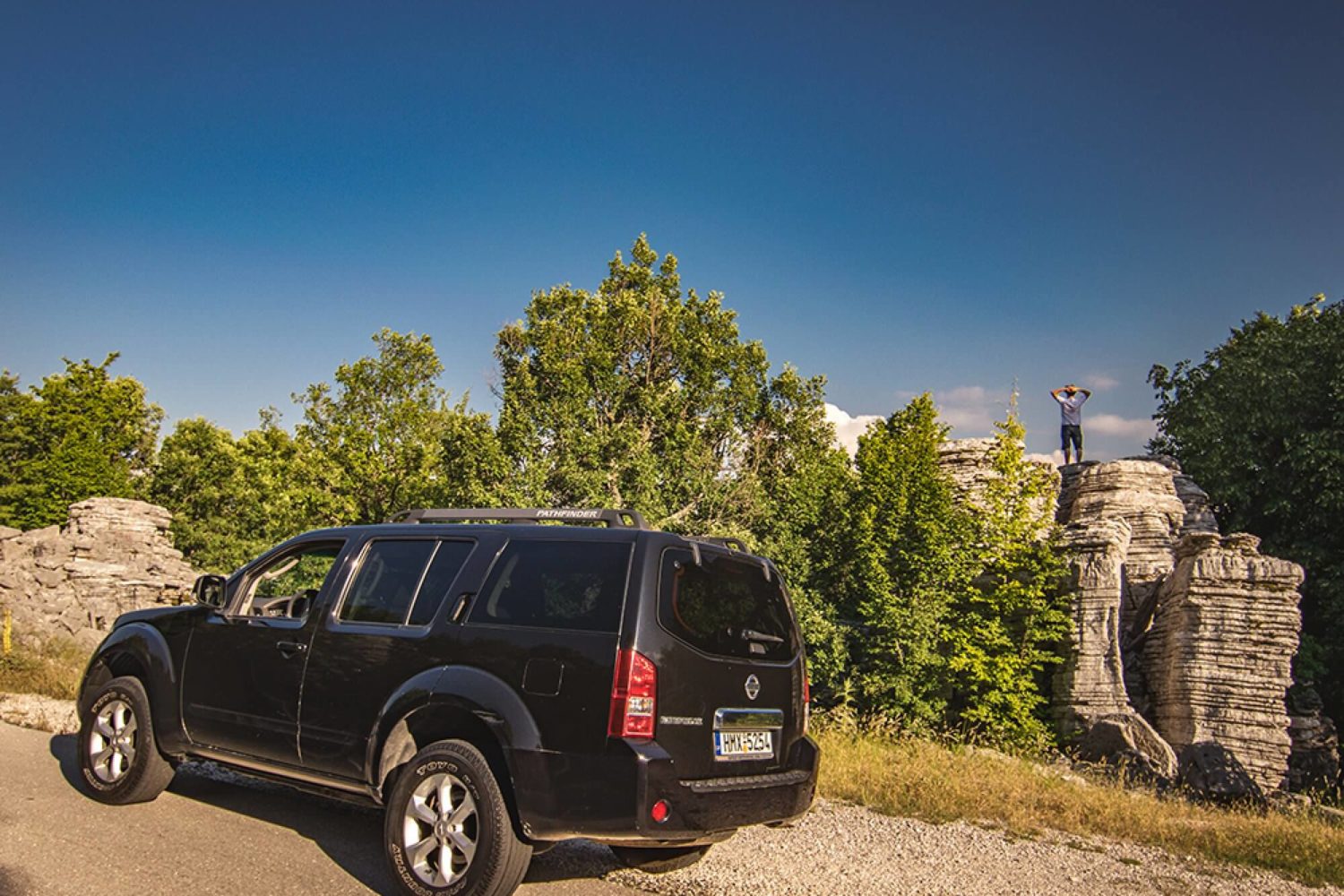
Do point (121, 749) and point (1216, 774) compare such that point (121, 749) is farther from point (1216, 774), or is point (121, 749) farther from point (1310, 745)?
point (1310, 745)

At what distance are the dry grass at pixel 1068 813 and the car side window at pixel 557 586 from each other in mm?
3629

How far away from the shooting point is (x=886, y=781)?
766 centimetres

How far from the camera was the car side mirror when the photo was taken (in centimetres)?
641

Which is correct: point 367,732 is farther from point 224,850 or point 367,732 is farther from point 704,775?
point 704,775

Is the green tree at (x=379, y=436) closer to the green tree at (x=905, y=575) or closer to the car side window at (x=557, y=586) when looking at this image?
the green tree at (x=905, y=575)

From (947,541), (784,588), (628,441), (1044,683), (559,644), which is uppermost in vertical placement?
(628,441)

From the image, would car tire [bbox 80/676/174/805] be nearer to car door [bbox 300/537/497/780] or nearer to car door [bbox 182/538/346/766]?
car door [bbox 182/538/346/766]

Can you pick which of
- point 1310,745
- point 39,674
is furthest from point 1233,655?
point 39,674

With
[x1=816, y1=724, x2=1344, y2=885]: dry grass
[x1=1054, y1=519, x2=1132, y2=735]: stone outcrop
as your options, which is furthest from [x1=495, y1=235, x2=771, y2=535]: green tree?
[x1=816, y1=724, x2=1344, y2=885]: dry grass

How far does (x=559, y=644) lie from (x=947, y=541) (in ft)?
87.8

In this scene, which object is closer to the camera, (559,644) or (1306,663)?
(559,644)

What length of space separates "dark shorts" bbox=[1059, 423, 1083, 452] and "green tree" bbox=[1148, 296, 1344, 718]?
6.08 metres

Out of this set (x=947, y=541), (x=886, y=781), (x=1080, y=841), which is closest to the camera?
(x=1080, y=841)

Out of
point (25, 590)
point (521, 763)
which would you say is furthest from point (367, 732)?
point (25, 590)
